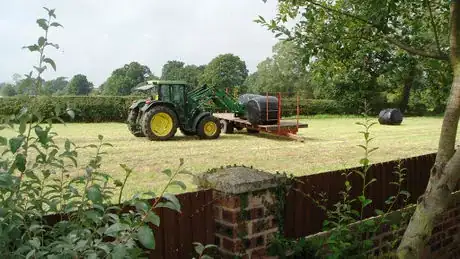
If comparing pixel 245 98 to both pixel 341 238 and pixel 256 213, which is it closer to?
pixel 341 238

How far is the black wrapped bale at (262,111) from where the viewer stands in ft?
48.6

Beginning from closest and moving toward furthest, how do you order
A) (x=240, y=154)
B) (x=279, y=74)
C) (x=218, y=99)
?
1. (x=240, y=154)
2. (x=218, y=99)
3. (x=279, y=74)

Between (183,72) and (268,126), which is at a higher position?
(183,72)

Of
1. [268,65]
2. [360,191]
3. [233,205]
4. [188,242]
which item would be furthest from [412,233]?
[268,65]

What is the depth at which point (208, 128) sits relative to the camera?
14.4 m

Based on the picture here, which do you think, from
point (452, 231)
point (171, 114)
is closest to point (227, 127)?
point (171, 114)

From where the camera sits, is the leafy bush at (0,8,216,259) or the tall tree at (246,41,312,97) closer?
the leafy bush at (0,8,216,259)

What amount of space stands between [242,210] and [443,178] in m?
1.46

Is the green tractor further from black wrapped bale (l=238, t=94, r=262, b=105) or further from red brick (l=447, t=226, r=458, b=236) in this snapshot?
red brick (l=447, t=226, r=458, b=236)

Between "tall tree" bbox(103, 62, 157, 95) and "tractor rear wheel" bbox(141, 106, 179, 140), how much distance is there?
2308 inches

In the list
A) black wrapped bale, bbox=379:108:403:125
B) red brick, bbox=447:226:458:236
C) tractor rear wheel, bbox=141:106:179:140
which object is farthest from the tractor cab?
black wrapped bale, bbox=379:108:403:125

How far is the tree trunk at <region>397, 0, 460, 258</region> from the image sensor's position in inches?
121

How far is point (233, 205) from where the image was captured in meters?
2.89

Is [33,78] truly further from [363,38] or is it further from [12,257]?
[363,38]
